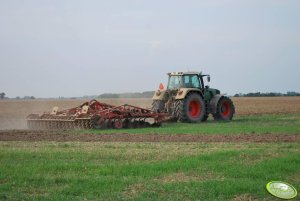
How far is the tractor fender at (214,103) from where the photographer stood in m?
26.3

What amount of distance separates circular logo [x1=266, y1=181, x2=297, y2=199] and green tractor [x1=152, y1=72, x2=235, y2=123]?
53.4 ft

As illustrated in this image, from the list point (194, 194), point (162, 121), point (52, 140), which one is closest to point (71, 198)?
point (194, 194)

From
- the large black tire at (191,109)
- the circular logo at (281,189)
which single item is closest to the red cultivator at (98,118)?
the large black tire at (191,109)

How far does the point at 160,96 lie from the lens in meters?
26.1

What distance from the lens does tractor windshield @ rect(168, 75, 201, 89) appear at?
25.9 m

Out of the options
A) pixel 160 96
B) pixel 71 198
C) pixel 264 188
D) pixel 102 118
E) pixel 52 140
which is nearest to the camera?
pixel 71 198

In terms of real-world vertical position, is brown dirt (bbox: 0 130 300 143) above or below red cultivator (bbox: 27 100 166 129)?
below

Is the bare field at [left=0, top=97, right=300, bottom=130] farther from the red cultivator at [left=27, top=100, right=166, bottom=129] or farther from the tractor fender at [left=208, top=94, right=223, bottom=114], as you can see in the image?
the tractor fender at [left=208, top=94, right=223, bottom=114]

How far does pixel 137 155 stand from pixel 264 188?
14.2ft

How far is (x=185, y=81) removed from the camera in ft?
85.1

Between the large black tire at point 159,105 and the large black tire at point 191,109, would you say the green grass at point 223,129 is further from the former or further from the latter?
the large black tire at point 159,105

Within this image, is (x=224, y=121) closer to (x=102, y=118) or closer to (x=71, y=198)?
(x=102, y=118)

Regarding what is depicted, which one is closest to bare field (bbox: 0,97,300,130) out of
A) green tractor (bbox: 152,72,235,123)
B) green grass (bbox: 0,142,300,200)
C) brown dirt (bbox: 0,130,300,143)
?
brown dirt (bbox: 0,130,300,143)

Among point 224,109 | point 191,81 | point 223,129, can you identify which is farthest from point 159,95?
point 223,129
